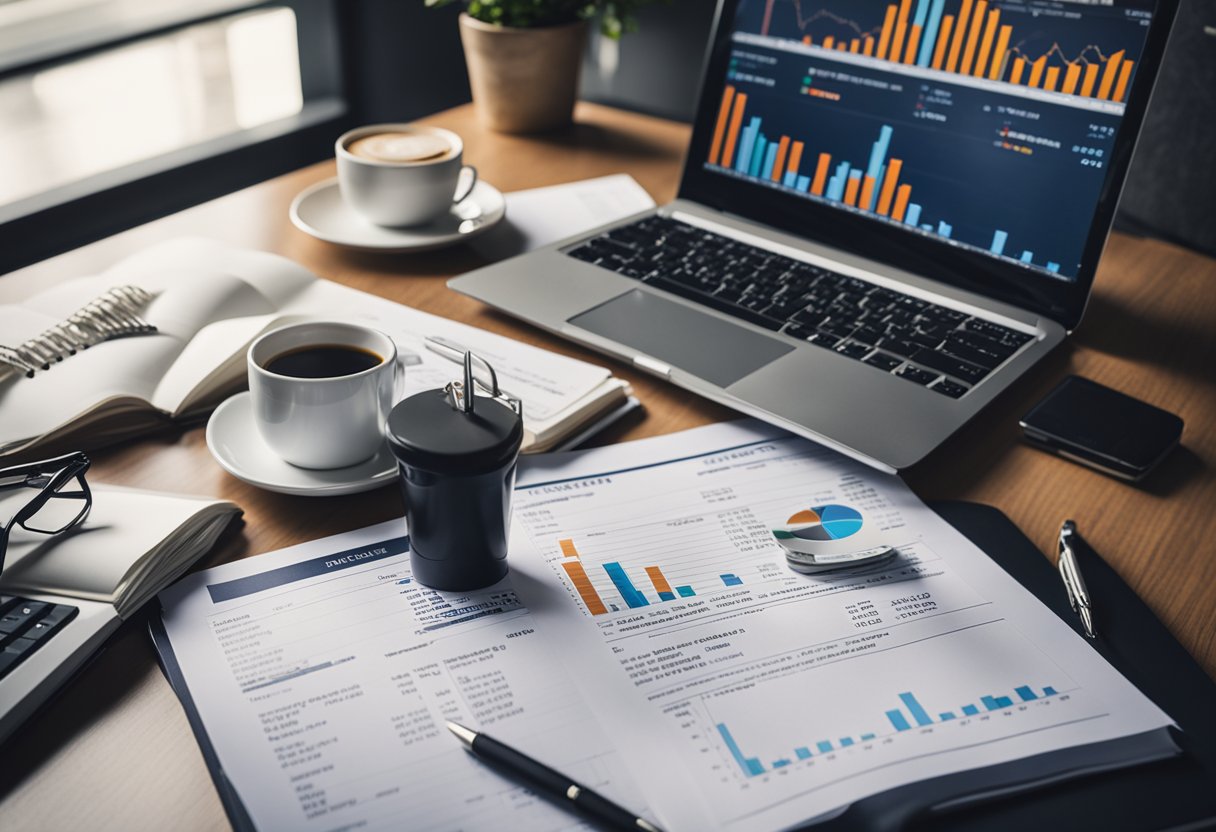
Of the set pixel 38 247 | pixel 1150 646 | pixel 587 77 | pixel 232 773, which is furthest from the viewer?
pixel 587 77

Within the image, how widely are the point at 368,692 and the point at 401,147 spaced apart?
725 millimetres

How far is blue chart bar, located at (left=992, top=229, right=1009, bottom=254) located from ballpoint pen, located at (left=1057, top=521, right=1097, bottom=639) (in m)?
0.32

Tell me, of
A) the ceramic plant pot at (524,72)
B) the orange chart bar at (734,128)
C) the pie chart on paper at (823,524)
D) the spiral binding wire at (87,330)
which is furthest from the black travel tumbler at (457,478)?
the ceramic plant pot at (524,72)

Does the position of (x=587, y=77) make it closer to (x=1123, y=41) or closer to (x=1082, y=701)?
(x=1123, y=41)

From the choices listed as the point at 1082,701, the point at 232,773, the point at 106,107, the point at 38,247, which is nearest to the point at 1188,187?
the point at 1082,701

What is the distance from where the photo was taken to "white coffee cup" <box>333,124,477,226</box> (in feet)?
3.41

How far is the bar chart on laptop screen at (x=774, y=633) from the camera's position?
1.70 ft

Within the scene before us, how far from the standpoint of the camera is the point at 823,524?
26.7 inches

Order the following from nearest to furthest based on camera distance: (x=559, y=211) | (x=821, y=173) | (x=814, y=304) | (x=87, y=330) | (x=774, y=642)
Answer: (x=774, y=642) → (x=87, y=330) → (x=814, y=304) → (x=821, y=173) → (x=559, y=211)

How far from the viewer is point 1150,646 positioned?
1.95ft

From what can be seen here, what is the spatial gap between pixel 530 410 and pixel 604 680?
28 cm

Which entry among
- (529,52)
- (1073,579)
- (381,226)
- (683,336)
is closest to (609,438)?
(683,336)

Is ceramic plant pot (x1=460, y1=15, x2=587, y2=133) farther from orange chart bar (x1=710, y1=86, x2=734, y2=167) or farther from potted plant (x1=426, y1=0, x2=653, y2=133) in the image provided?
orange chart bar (x1=710, y1=86, x2=734, y2=167)

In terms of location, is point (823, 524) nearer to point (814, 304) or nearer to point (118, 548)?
point (814, 304)
